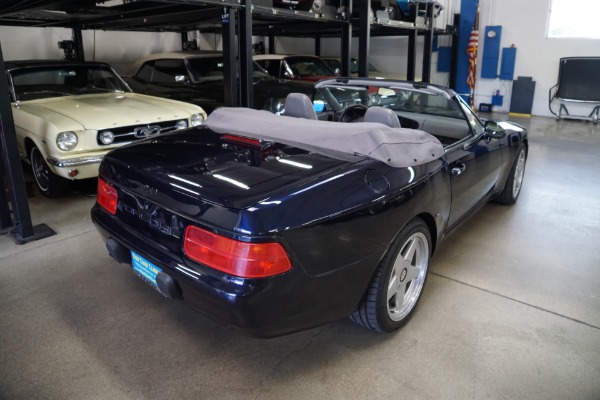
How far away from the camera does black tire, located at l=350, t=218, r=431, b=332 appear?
6.77 ft

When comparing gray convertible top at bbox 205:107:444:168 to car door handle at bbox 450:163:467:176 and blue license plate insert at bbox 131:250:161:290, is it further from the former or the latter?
blue license plate insert at bbox 131:250:161:290

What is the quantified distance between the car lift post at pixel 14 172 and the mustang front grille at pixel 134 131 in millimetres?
850

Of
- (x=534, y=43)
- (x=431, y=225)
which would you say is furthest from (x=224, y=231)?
(x=534, y=43)

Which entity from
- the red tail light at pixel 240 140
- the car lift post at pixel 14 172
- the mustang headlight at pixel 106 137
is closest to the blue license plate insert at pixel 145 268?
the red tail light at pixel 240 140

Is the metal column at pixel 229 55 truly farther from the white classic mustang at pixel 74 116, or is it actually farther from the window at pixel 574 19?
the window at pixel 574 19

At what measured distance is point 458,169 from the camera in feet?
8.68

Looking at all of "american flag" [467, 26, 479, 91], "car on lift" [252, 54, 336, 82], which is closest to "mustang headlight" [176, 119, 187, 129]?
"car on lift" [252, 54, 336, 82]

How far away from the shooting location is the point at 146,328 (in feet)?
7.73

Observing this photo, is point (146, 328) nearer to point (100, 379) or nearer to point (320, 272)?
point (100, 379)

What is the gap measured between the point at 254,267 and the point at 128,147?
1.23 metres

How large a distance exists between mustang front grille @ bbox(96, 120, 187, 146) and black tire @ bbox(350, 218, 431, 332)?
307 cm

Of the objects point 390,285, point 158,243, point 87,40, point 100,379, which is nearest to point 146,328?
point 100,379

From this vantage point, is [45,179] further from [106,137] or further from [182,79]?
[182,79]

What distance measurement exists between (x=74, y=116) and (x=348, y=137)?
3111mm
